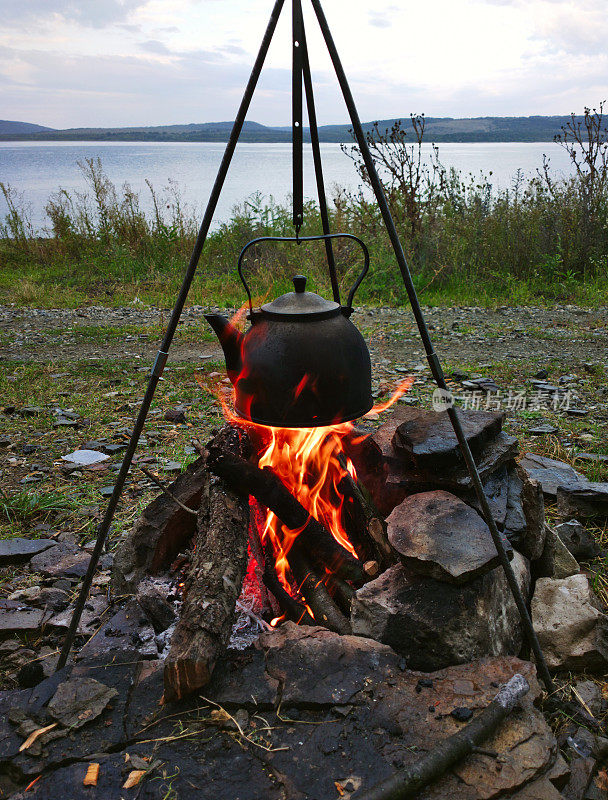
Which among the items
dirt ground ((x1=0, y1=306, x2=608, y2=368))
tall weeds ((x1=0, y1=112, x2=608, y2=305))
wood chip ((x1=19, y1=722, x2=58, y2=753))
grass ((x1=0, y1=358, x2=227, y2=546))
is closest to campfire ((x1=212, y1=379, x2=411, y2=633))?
wood chip ((x1=19, y1=722, x2=58, y2=753))

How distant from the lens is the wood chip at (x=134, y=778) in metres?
1.61

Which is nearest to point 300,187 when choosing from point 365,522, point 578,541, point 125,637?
point 365,522

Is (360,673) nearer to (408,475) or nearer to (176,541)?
(408,475)

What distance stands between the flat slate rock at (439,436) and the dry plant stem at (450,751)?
905mm

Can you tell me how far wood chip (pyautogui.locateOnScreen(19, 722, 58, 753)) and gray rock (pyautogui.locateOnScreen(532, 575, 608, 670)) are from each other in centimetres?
181

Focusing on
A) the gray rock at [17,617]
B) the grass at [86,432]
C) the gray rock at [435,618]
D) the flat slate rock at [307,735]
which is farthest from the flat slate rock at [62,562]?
the gray rock at [435,618]

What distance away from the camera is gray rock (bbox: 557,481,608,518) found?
3295 millimetres

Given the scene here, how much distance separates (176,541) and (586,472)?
2627mm

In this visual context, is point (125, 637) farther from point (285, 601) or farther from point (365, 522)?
point (365, 522)

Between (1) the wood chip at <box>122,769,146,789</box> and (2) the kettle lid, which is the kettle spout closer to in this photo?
(2) the kettle lid

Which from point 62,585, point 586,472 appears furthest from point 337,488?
point 586,472

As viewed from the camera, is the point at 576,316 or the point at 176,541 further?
the point at 576,316

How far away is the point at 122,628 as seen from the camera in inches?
96.3

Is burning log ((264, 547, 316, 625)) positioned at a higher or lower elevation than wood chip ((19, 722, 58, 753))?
lower
